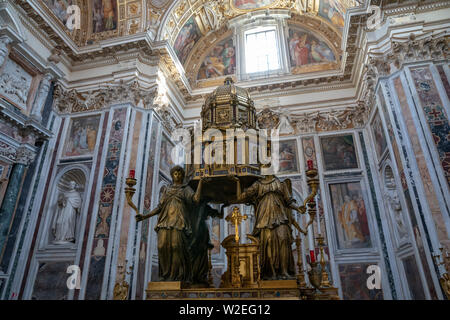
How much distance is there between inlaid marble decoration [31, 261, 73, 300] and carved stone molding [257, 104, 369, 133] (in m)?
8.54

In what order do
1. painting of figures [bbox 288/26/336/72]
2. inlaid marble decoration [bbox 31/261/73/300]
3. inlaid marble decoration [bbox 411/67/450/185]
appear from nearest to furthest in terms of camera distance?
inlaid marble decoration [bbox 411/67/450/185]
inlaid marble decoration [bbox 31/261/73/300]
painting of figures [bbox 288/26/336/72]

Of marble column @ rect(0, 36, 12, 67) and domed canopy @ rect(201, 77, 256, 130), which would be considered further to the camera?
marble column @ rect(0, 36, 12, 67)

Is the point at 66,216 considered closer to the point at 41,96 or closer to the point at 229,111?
the point at 41,96

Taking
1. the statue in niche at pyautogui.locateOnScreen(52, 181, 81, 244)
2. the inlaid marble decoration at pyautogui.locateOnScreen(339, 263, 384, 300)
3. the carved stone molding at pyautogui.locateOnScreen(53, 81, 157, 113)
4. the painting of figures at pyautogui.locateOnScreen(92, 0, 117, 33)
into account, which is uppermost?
the painting of figures at pyautogui.locateOnScreen(92, 0, 117, 33)

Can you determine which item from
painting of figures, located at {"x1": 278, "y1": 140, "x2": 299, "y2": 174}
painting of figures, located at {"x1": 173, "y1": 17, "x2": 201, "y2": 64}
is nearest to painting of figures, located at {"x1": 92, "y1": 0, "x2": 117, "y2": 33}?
painting of figures, located at {"x1": 173, "y1": 17, "x2": 201, "y2": 64}

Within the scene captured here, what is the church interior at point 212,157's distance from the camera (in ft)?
18.1

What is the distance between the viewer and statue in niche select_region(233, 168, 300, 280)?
184 inches

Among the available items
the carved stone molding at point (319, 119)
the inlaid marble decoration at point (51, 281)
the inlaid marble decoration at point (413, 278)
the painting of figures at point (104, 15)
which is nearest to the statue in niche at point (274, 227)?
the inlaid marble decoration at point (413, 278)

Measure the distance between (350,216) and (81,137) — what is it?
9.52 meters

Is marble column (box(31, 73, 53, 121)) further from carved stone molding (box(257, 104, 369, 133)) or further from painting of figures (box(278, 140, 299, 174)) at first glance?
painting of figures (box(278, 140, 299, 174))

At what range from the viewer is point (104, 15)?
11.7 metres

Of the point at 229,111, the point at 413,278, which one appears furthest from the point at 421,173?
the point at 229,111

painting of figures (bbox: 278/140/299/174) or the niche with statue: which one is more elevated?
painting of figures (bbox: 278/140/299/174)

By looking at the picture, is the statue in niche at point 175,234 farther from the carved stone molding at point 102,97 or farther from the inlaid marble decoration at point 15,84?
the inlaid marble decoration at point 15,84
